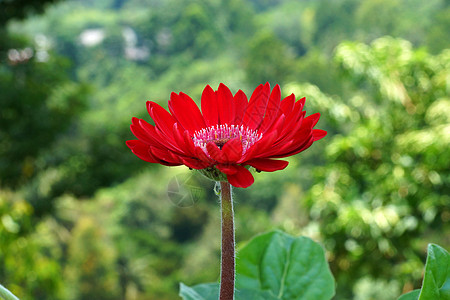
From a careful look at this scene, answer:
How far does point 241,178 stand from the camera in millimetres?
223

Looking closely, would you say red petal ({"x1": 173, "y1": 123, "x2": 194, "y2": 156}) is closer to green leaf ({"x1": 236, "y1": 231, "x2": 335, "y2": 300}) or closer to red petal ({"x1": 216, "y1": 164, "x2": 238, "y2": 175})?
red petal ({"x1": 216, "y1": 164, "x2": 238, "y2": 175})

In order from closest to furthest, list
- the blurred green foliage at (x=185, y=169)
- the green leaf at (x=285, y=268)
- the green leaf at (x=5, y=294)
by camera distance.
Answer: the green leaf at (x=5, y=294)
the green leaf at (x=285, y=268)
the blurred green foliage at (x=185, y=169)

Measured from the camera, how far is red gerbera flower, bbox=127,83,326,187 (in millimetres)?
223

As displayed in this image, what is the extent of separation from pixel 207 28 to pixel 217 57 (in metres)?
1.09

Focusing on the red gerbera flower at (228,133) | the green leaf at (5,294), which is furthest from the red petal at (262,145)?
the green leaf at (5,294)

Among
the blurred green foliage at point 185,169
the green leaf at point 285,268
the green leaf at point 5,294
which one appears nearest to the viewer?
the green leaf at point 5,294

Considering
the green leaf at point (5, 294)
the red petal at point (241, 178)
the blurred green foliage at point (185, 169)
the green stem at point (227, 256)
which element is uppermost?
the blurred green foliage at point (185, 169)

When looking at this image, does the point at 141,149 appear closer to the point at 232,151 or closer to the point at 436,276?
the point at 232,151

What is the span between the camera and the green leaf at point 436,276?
25 cm

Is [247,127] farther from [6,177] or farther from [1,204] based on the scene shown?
[6,177]

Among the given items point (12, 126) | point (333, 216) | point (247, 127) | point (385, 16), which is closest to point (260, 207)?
point (385, 16)

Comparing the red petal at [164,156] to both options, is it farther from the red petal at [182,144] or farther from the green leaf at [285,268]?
the green leaf at [285,268]

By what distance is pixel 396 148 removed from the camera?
3.25 metres

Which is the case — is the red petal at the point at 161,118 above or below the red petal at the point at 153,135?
above
